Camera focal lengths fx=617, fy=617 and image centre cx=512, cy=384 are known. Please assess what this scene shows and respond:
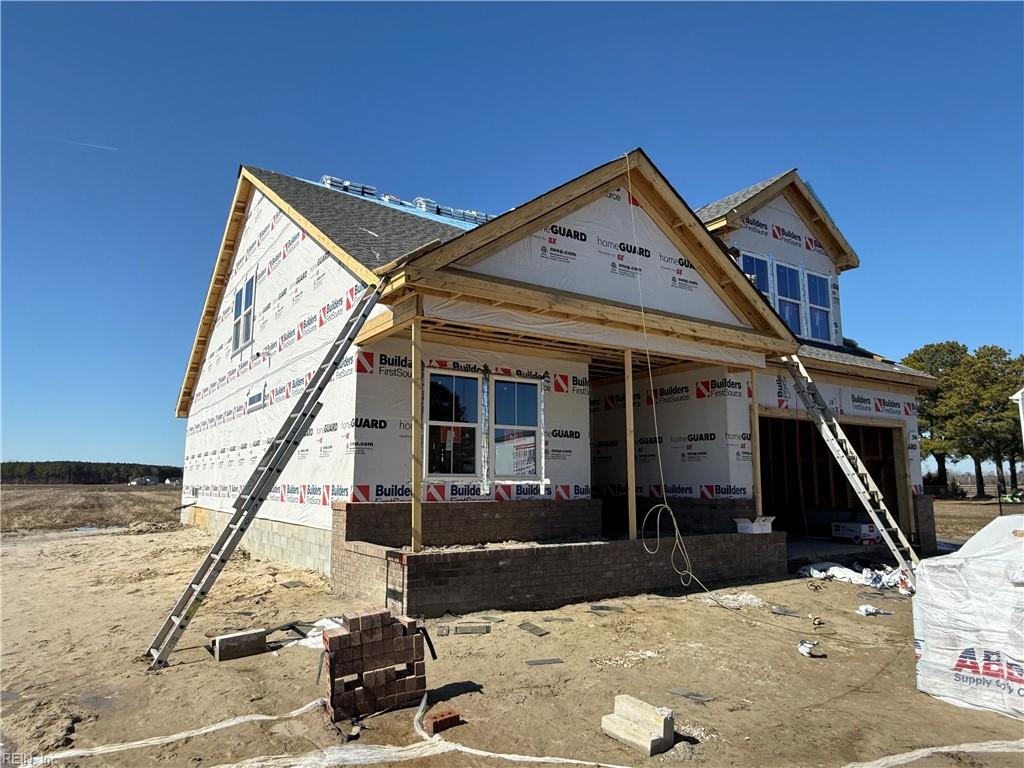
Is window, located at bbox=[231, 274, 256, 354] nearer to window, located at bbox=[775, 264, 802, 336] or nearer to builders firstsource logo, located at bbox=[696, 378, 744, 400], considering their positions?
builders firstsource logo, located at bbox=[696, 378, 744, 400]

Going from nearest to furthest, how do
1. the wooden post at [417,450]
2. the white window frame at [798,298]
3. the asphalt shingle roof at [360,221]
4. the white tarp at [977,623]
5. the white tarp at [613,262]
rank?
1. the white tarp at [977,623]
2. the wooden post at [417,450]
3. the white tarp at [613,262]
4. the asphalt shingle roof at [360,221]
5. the white window frame at [798,298]

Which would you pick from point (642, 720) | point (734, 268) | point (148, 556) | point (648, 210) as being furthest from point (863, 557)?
point (148, 556)

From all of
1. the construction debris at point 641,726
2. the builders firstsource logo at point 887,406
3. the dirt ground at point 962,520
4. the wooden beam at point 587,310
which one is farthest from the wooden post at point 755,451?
the dirt ground at point 962,520

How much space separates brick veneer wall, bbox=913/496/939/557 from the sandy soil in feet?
24.3

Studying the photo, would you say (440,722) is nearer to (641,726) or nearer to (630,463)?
(641,726)

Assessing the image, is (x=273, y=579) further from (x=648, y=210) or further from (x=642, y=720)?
(x=648, y=210)

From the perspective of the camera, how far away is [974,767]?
405 cm

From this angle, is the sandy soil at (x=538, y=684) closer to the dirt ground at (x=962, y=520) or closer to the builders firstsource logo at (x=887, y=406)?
the builders firstsource logo at (x=887, y=406)

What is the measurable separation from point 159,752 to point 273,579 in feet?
21.7

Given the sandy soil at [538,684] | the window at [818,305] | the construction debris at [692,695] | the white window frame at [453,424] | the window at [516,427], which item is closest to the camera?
the sandy soil at [538,684]

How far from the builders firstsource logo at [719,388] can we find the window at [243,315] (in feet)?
35.8

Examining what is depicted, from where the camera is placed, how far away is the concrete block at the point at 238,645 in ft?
20.3

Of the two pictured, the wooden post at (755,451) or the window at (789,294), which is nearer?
the wooden post at (755,451)

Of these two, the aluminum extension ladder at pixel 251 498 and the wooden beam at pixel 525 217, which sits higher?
the wooden beam at pixel 525 217
